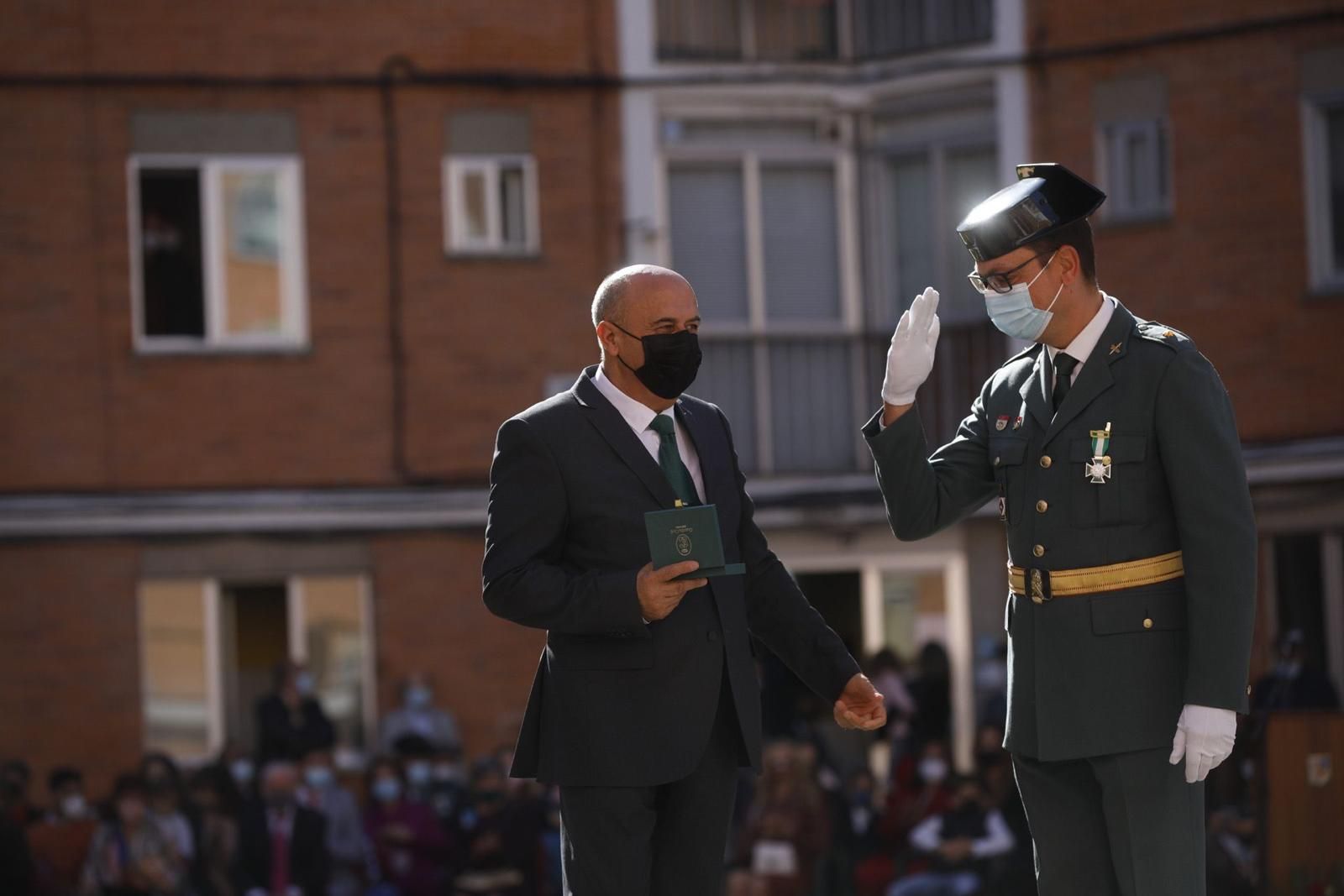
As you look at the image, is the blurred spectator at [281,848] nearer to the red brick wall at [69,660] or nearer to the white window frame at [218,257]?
the red brick wall at [69,660]

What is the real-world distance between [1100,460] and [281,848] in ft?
36.4

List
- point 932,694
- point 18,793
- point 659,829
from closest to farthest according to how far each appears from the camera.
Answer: point 659,829, point 18,793, point 932,694

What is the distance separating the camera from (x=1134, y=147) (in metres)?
18.4

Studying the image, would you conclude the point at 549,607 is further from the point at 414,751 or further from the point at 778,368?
the point at 778,368

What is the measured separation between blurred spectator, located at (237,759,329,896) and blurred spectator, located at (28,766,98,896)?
1.11 m

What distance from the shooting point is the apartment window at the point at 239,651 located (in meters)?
18.2

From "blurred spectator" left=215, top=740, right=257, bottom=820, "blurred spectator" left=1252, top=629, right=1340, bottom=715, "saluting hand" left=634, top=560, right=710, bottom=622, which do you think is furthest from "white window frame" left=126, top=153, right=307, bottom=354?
"saluting hand" left=634, top=560, right=710, bottom=622

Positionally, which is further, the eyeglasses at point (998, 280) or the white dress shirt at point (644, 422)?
the white dress shirt at point (644, 422)

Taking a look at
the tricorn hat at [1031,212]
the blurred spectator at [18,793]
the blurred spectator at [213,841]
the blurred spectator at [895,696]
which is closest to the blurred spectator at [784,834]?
the blurred spectator at [895,696]

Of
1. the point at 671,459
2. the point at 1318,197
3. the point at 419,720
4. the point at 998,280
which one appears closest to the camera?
the point at 998,280

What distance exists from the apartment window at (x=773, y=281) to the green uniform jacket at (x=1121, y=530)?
13.7 meters

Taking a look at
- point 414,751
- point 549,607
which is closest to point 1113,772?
point 549,607

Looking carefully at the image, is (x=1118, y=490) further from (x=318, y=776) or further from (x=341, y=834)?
(x=318, y=776)

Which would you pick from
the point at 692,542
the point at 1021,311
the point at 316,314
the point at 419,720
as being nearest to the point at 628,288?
the point at 692,542
